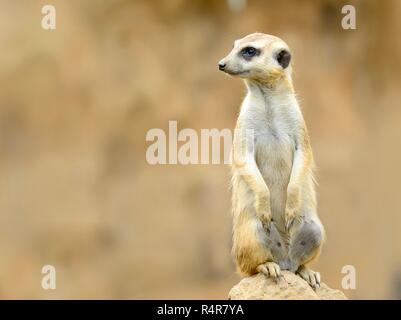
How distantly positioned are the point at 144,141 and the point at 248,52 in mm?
3969

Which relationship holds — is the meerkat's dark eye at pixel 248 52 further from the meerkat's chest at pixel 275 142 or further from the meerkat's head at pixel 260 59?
the meerkat's chest at pixel 275 142

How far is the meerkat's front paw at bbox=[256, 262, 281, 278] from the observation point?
5.15 metres

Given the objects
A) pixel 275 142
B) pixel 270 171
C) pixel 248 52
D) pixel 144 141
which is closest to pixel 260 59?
pixel 248 52

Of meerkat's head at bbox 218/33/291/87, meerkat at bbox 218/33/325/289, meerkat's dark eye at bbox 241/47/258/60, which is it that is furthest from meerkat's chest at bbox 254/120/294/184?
meerkat's dark eye at bbox 241/47/258/60

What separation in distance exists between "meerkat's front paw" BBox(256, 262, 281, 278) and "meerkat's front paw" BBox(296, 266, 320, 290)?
0.19m

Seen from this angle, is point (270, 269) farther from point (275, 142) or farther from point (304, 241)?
point (275, 142)

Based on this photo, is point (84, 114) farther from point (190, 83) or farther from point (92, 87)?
point (190, 83)

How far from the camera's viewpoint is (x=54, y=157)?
902 centimetres

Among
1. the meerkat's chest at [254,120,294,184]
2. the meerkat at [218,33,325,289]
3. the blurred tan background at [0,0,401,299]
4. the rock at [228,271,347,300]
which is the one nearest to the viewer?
the rock at [228,271,347,300]

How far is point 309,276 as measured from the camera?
17.5 ft

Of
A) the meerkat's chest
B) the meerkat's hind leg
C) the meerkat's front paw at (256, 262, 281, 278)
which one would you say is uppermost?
the meerkat's chest

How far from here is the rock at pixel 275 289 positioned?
509cm

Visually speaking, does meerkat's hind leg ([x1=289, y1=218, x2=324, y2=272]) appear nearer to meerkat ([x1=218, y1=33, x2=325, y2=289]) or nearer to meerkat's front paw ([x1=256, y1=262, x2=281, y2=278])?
meerkat ([x1=218, y1=33, x2=325, y2=289])

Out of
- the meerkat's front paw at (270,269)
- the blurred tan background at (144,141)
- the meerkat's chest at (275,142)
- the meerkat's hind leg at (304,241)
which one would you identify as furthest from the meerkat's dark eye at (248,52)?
the blurred tan background at (144,141)
